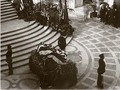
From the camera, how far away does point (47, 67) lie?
34.3 ft

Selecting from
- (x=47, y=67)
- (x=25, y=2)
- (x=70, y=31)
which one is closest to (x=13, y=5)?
(x=25, y=2)

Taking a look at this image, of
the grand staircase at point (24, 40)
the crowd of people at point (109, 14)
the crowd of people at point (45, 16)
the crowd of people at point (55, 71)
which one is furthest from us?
the crowd of people at point (109, 14)

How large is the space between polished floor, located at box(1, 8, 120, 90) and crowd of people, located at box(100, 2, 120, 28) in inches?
17.1

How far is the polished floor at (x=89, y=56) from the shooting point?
36.2 ft

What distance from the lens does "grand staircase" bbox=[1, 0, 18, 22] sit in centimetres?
1662

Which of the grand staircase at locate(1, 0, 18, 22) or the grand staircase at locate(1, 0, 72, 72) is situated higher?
the grand staircase at locate(1, 0, 18, 22)

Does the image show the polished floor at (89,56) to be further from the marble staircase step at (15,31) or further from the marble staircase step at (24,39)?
the marble staircase step at (24,39)

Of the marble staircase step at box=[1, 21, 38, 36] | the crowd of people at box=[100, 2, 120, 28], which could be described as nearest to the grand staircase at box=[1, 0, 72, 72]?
the marble staircase step at box=[1, 21, 38, 36]

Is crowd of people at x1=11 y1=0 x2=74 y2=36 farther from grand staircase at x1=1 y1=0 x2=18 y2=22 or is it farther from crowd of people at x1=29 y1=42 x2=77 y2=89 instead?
crowd of people at x1=29 y1=42 x2=77 y2=89

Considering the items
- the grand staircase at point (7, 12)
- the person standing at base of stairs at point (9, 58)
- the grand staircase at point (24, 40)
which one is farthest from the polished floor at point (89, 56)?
the grand staircase at point (7, 12)

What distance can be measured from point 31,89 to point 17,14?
7888mm

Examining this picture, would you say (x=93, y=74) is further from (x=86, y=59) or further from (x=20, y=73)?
(x=20, y=73)

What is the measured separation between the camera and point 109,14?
58.1ft

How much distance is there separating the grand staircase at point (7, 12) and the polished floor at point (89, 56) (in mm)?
925
